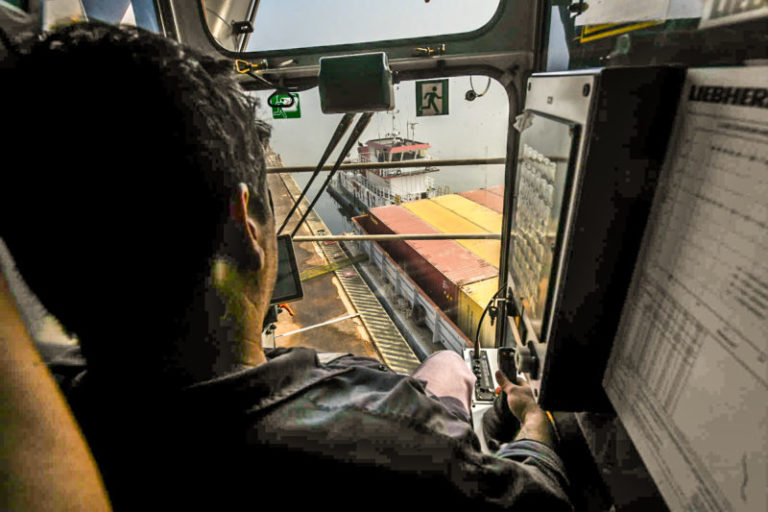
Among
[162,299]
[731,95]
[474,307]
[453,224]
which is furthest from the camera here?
[453,224]

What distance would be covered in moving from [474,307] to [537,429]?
6.38 meters

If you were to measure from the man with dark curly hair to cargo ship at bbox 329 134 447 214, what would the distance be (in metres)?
8.88

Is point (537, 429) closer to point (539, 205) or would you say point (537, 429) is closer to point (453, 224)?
point (539, 205)

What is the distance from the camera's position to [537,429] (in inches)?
33.7

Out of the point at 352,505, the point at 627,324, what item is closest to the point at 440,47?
the point at 627,324

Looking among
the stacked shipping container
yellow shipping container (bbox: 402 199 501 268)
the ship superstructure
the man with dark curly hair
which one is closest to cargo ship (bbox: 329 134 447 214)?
the ship superstructure

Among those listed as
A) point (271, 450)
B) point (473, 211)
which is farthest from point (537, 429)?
point (473, 211)

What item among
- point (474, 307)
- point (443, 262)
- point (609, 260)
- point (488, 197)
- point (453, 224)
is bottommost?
point (474, 307)

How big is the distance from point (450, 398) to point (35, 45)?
1.21 metres

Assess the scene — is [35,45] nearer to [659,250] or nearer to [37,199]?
[37,199]

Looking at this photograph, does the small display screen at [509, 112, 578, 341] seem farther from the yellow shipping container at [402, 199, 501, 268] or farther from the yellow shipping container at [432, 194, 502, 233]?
the yellow shipping container at [432, 194, 502, 233]

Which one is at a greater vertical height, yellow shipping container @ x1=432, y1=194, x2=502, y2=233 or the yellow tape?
the yellow tape

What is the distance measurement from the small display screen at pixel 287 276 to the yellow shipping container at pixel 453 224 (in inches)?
288

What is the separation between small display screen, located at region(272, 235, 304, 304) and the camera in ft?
4.79
